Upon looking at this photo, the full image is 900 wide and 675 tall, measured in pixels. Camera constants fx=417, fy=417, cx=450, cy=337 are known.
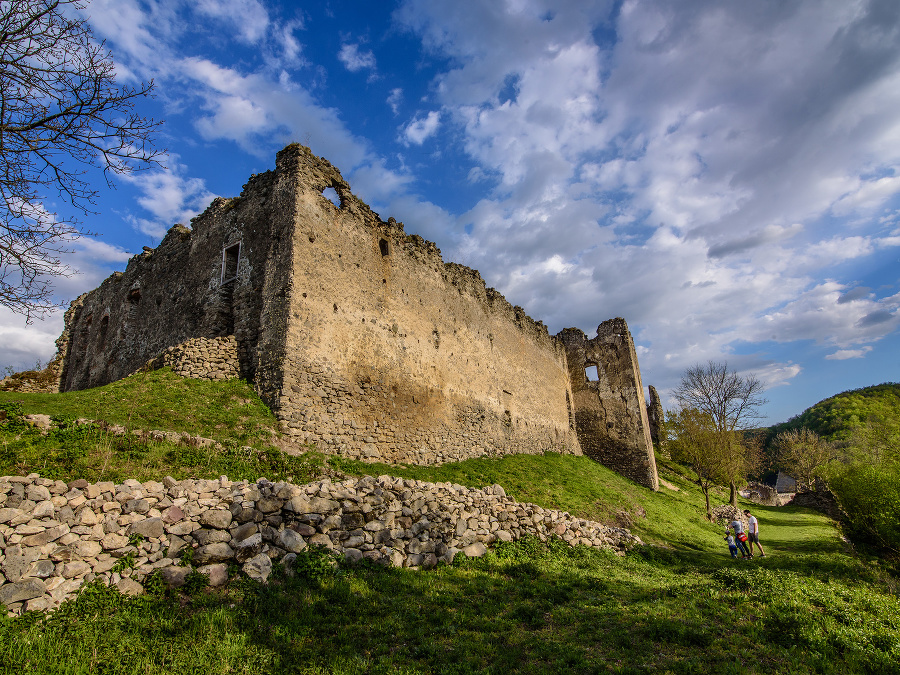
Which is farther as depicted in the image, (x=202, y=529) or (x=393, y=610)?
(x=202, y=529)

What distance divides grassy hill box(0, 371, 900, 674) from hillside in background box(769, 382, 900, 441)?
2332 centimetres

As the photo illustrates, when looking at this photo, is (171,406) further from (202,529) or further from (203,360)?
(202,529)

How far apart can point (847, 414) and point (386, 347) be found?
63322mm

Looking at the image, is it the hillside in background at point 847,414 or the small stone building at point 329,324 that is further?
the hillside in background at point 847,414

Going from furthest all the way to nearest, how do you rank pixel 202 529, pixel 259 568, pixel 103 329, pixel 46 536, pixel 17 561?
pixel 103 329
pixel 202 529
pixel 259 568
pixel 46 536
pixel 17 561

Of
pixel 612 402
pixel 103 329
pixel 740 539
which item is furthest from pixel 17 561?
pixel 612 402

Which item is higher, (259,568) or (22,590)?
(22,590)

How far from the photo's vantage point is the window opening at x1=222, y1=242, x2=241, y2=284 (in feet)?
45.7

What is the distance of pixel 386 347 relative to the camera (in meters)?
14.2

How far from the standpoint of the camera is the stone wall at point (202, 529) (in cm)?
466

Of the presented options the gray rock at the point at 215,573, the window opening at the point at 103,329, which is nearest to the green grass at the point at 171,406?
the gray rock at the point at 215,573

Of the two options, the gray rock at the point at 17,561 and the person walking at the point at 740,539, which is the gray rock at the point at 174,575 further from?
the person walking at the point at 740,539

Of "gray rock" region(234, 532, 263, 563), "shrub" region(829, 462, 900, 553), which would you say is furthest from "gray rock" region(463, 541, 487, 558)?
"shrub" region(829, 462, 900, 553)

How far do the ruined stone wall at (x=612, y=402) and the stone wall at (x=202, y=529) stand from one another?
19.8 meters
